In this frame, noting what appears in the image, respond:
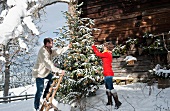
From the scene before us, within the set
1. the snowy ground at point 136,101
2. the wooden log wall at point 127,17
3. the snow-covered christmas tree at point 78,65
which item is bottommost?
the snowy ground at point 136,101

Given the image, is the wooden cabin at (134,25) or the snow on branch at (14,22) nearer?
the snow on branch at (14,22)

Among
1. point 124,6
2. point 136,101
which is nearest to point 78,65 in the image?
point 136,101

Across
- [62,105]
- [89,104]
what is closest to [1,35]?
[62,105]

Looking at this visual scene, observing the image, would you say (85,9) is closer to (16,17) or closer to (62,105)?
(62,105)

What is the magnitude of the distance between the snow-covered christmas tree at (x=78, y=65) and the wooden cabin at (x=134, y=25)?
3.29 metres

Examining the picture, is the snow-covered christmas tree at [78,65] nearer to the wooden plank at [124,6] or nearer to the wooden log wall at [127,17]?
the wooden log wall at [127,17]

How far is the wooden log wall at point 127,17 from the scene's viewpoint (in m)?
10.7

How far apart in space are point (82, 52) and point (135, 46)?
12.7 feet

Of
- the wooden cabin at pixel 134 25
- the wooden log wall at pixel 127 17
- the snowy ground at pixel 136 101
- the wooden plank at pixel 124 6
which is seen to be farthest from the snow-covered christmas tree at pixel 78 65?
the wooden plank at pixel 124 6

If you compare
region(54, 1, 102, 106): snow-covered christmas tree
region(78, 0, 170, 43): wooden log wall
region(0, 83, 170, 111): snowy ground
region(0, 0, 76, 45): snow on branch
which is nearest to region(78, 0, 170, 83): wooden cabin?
region(78, 0, 170, 43): wooden log wall

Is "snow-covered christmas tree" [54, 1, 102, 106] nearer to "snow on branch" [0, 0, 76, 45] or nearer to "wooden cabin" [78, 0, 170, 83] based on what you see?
"wooden cabin" [78, 0, 170, 83]

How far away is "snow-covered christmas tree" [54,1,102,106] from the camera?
784cm

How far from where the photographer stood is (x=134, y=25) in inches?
449

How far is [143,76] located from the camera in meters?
10.9
